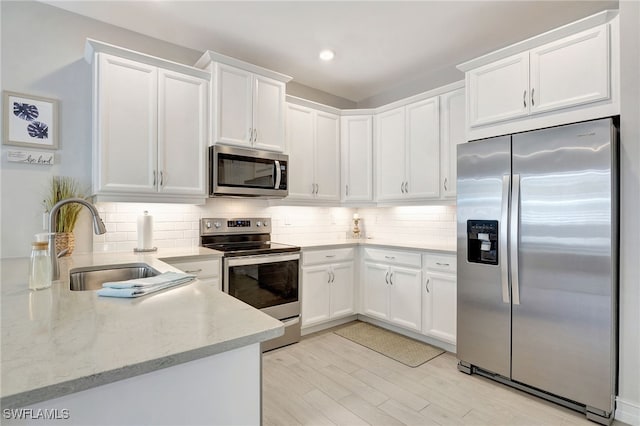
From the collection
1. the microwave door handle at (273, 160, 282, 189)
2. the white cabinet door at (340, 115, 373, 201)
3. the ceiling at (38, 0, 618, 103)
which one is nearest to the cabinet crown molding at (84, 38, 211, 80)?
the ceiling at (38, 0, 618, 103)

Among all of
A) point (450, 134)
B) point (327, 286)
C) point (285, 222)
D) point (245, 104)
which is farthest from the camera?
point (285, 222)

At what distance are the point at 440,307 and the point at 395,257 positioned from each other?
25.0 inches

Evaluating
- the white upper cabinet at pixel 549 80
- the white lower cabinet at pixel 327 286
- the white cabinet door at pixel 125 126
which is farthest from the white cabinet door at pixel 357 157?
the white cabinet door at pixel 125 126

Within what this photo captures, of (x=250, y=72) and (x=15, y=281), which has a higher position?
(x=250, y=72)

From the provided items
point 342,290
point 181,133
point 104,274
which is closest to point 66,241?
point 104,274

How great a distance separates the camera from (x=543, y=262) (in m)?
2.14

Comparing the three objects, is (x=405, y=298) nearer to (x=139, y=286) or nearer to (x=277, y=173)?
(x=277, y=173)

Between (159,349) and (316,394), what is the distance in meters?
1.84

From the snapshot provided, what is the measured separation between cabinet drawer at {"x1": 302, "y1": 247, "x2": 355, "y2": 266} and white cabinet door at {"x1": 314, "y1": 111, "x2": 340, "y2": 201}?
0.64 m

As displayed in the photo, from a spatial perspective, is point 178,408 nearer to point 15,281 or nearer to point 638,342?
point 15,281

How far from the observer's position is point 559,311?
208cm

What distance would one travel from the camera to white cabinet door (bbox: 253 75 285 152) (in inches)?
122

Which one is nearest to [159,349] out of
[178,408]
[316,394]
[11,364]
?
[178,408]

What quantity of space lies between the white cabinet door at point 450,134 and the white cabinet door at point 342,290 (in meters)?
1.31
